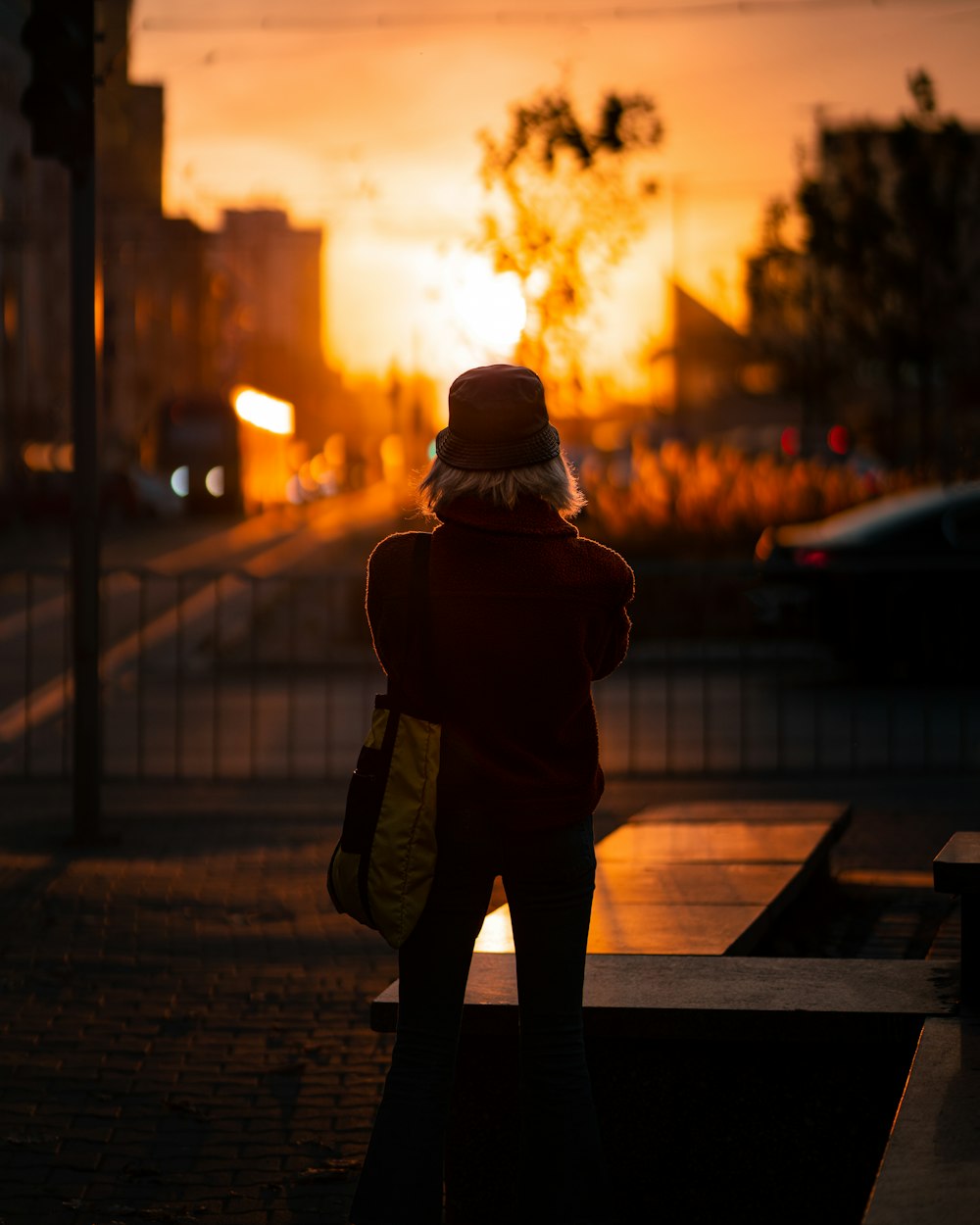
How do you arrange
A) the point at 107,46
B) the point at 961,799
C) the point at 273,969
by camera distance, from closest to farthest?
the point at 273,969 → the point at 107,46 → the point at 961,799

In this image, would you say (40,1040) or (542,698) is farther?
(40,1040)

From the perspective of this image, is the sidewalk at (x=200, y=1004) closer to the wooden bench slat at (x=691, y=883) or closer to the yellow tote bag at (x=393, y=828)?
the wooden bench slat at (x=691, y=883)

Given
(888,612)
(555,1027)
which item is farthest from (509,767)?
(888,612)

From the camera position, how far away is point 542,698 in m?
3.71

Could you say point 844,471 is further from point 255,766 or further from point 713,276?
point 713,276

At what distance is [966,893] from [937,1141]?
91 centimetres

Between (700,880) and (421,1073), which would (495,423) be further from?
(700,880)

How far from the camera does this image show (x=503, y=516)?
12.2ft

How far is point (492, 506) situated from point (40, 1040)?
2686 mm

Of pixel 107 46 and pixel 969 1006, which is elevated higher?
pixel 107 46

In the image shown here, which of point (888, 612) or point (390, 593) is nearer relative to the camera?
point (390, 593)

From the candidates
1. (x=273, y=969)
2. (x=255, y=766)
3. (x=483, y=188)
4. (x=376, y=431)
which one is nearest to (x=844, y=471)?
(x=483, y=188)

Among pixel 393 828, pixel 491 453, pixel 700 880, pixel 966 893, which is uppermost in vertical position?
pixel 491 453

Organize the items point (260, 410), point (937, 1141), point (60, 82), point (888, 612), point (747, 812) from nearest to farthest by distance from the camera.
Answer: point (937, 1141)
point (747, 812)
point (60, 82)
point (888, 612)
point (260, 410)
